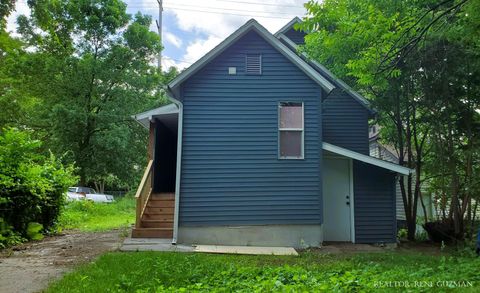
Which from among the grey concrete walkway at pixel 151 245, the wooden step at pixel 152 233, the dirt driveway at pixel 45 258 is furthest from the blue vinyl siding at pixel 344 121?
the dirt driveway at pixel 45 258

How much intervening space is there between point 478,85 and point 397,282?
270 inches

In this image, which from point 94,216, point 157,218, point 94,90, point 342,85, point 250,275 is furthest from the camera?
point 94,90

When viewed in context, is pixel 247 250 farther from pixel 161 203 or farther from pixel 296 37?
pixel 296 37

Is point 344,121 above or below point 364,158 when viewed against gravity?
above

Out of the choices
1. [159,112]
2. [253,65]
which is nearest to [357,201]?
[253,65]

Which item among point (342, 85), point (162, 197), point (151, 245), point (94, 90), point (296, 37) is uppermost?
point (94, 90)

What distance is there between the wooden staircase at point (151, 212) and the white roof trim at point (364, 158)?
13.7 ft

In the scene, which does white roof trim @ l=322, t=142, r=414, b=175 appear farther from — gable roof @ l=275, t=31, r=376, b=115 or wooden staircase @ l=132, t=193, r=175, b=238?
wooden staircase @ l=132, t=193, r=175, b=238

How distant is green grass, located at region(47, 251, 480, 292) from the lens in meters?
4.53

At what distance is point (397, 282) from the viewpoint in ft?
14.9

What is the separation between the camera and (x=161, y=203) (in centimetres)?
1004

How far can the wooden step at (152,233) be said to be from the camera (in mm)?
8961

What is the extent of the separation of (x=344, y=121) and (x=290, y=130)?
253 cm

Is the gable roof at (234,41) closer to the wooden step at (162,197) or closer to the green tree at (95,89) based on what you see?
the wooden step at (162,197)
